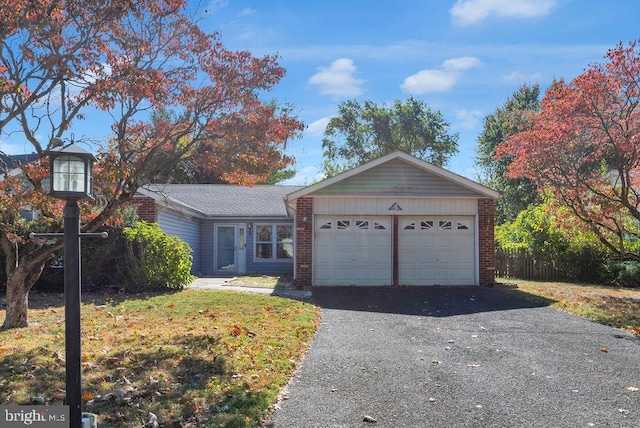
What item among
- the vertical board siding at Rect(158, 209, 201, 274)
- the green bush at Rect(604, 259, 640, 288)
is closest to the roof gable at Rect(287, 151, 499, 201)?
the vertical board siding at Rect(158, 209, 201, 274)

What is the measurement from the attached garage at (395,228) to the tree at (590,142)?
2115 mm

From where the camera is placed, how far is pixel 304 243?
48.2ft

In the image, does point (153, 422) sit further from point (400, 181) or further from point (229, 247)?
point (229, 247)

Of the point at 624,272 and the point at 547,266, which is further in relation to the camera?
the point at 547,266

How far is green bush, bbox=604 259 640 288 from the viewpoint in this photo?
53.0 ft

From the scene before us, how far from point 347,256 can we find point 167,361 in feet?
30.4

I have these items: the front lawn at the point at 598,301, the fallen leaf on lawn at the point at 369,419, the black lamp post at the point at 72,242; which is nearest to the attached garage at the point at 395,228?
the front lawn at the point at 598,301

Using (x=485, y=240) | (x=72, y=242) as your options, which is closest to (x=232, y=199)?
(x=485, y=240)

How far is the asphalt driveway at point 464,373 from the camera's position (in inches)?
175

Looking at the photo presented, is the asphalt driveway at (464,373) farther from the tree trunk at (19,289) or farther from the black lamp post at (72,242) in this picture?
the tree trunk at (19,289)

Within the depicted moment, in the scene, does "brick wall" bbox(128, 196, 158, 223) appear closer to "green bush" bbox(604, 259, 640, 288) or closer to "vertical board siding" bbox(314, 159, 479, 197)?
"vertical board siding" bbox(314, 159, 479, 197)

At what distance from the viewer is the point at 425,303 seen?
11570 mm

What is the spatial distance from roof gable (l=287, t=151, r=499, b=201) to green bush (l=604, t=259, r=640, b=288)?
17.5 ft

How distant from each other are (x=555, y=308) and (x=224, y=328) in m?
7.29
